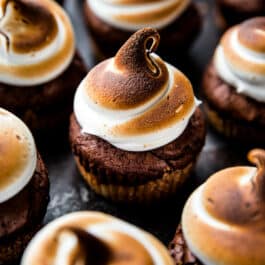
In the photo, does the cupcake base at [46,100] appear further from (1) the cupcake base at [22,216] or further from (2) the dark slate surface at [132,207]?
(1) the cupcake base at [22,216]

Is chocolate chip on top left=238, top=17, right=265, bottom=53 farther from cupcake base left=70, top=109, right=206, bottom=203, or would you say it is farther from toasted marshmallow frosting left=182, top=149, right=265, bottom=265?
toasted marshmallow frosting left=182, top=149, right=265, bottom=265

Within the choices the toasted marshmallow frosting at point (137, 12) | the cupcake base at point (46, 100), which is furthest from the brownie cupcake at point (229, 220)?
the toasted marshmallow frosting at point (137, 12)

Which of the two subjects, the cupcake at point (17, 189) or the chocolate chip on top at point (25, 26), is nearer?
the cupcake at point (17, 189)

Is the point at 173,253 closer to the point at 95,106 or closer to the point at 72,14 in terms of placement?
the point at 95,106

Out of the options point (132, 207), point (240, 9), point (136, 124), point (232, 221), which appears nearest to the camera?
point (232, 221)

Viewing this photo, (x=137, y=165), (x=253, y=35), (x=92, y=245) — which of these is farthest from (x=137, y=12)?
(x=92, y=245)

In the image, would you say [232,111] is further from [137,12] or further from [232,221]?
[232,221]

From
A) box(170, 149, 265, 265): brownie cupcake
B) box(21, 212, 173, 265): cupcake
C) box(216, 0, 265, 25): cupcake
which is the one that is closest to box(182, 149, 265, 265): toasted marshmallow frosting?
box(170, 149, 265, 265): brownie cupcake
